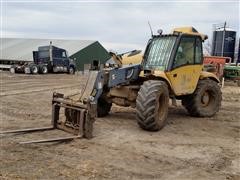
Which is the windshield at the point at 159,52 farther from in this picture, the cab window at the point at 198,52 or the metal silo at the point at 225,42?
the metal silo at the point at 225,42

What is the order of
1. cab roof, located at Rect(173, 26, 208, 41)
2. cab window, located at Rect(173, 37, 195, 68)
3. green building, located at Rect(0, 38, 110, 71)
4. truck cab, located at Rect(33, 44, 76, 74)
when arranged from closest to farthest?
cab window, located at Rect(173, 37, 195, 68) < cab roof, located at Rect(173, 26, 208, 41) < truck cab, located at Rect(33, 44, 76, 74) < green building, located at Rect(0, 38, 110, 71)

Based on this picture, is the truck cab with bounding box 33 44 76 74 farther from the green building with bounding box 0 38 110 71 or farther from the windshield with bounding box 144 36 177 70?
the windshield with bounding box 144 36 177 70

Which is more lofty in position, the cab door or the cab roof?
the cab roof

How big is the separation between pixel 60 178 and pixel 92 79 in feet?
13.1

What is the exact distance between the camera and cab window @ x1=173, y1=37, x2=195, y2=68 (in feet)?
33.6

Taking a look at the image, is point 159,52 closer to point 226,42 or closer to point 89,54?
point 226,42

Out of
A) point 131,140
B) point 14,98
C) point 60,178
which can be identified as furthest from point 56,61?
point 60,178

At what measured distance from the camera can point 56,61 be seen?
34750 millimetres

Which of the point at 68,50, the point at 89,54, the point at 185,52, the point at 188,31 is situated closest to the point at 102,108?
the point at 185,52

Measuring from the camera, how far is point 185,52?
10500mm

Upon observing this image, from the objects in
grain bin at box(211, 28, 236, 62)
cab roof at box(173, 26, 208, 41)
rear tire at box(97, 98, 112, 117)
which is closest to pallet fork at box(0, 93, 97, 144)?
rear tire at box(97, 98, 112, 117)

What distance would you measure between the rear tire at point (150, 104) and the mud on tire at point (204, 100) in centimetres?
194

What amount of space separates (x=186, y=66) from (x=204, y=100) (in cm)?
154

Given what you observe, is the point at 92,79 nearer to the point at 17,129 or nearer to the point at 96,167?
the point at 17,129
